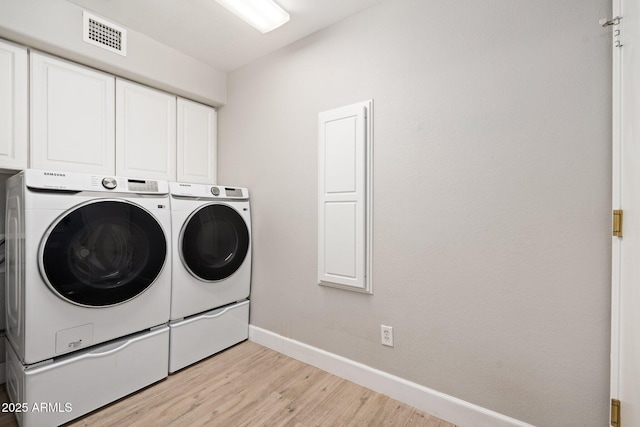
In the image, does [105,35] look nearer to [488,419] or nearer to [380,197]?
[380,197]

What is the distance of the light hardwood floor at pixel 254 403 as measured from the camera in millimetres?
1492

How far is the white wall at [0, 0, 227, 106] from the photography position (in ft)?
5.20

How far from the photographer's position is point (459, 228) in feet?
4.91

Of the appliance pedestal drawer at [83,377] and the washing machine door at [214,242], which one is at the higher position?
the washing machine door at [214,242]

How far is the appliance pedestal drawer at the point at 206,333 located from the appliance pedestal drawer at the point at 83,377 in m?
0.08

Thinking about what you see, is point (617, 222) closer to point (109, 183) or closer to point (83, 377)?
point (109, 183)

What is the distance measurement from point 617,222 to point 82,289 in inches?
94.9

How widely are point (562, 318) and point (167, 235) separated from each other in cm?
216

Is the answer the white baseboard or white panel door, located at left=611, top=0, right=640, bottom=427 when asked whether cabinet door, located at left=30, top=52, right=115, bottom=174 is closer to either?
the white baseboard

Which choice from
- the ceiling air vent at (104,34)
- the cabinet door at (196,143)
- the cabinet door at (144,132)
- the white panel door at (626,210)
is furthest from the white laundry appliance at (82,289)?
the white panel door at (626,210)

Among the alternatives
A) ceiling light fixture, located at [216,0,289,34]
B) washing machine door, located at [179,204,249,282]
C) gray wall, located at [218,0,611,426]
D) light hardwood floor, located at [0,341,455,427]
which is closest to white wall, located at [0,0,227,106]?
ceiling light fixture, located at [216,0,289,34]

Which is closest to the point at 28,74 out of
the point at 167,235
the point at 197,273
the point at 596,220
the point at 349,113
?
the point at 167,235

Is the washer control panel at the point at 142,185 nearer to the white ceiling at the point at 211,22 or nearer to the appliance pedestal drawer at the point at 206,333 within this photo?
the appliance pedestal drawer at the point at 206,333

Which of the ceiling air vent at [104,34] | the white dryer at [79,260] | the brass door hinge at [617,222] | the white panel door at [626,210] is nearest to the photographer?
the white panel door at [626,210]
